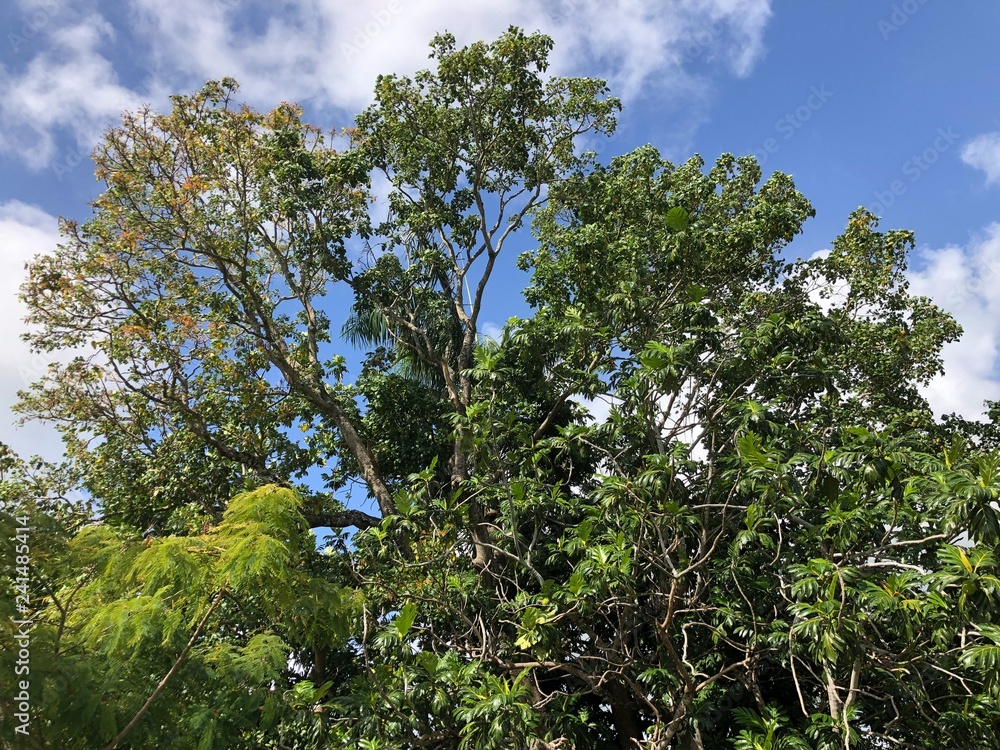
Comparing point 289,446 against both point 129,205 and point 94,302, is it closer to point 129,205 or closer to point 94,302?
point 94,302

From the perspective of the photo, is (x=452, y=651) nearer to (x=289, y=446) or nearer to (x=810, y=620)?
(x=810, y=620)

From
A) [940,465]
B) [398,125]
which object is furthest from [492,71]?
[940,465]

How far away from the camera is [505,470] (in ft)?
27.4

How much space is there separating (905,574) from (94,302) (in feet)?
34.0

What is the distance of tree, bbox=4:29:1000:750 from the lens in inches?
207

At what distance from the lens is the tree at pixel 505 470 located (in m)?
5.25

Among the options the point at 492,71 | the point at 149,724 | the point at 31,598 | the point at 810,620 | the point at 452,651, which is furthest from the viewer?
the point at 492,71

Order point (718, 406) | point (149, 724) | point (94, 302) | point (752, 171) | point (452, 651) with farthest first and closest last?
1. point (752, 171)
2. point (94, 302)
3. point (718, 406)
4. point (452, 651)
5. point (149, 724)

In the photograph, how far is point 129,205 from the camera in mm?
10484

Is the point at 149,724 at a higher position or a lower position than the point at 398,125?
lower

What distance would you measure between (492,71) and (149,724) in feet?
32.2

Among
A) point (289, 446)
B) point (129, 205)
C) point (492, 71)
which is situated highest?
point (492, 71)

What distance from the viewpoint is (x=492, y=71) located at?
37.0 ft

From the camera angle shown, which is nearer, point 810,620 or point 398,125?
point 810,620
